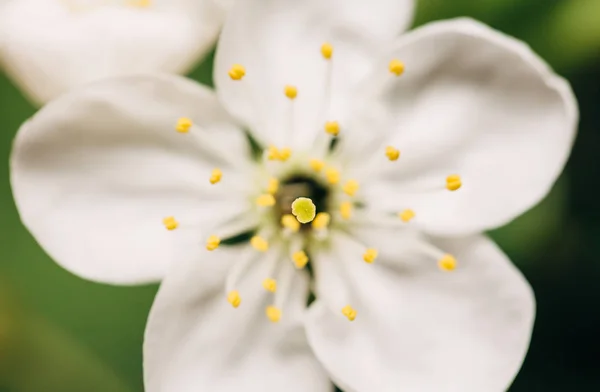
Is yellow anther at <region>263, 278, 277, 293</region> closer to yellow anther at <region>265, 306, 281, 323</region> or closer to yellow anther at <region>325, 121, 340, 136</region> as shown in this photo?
yellow anther at <region>265, 306, 281, 323</region>

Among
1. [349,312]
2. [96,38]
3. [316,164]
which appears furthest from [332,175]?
[96,38]

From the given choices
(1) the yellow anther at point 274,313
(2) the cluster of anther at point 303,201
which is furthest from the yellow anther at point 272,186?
(1) the yellow anther at point 274,313

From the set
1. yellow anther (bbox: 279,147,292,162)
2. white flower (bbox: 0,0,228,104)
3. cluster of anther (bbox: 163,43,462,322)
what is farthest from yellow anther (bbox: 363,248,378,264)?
white flower (bbox: 0,0,228,104)

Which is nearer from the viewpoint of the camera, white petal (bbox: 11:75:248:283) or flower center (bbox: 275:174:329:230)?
white petal (bbox: 11:75:248:283)

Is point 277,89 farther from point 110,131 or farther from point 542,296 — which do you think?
point 542,296

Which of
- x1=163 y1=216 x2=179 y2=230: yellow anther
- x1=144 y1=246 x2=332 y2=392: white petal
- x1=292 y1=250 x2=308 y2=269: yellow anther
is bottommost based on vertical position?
x1=144 y1=246 x2=332 y2=392: white petal

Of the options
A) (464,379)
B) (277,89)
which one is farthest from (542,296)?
(277,89)

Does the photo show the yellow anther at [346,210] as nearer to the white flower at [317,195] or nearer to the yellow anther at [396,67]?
the white flower at [317,195]
